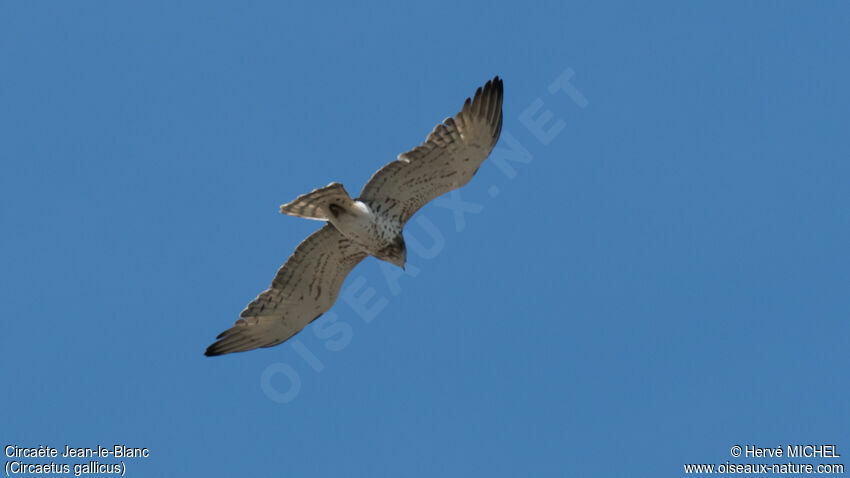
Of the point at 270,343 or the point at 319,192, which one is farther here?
the point at 270,343

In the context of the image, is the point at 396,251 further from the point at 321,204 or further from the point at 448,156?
the point at 448,156

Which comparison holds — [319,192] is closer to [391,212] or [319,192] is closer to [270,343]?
[391,212]

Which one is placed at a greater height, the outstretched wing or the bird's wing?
the bird's wing

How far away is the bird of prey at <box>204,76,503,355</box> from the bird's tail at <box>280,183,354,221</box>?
0.01m

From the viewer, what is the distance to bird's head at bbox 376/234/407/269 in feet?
44.7

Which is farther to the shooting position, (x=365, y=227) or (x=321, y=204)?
(x=365, y=227)

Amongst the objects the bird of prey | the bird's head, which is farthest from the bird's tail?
the bird's head

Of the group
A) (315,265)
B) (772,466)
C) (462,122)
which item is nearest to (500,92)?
(462,122)

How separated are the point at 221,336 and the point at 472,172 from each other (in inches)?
163

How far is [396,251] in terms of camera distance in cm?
1363

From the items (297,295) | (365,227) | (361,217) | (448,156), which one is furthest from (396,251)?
(297,295)

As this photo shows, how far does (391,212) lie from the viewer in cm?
1355

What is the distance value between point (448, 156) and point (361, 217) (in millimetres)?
1305

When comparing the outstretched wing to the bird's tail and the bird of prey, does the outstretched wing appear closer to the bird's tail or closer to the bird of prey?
the bird of prey
